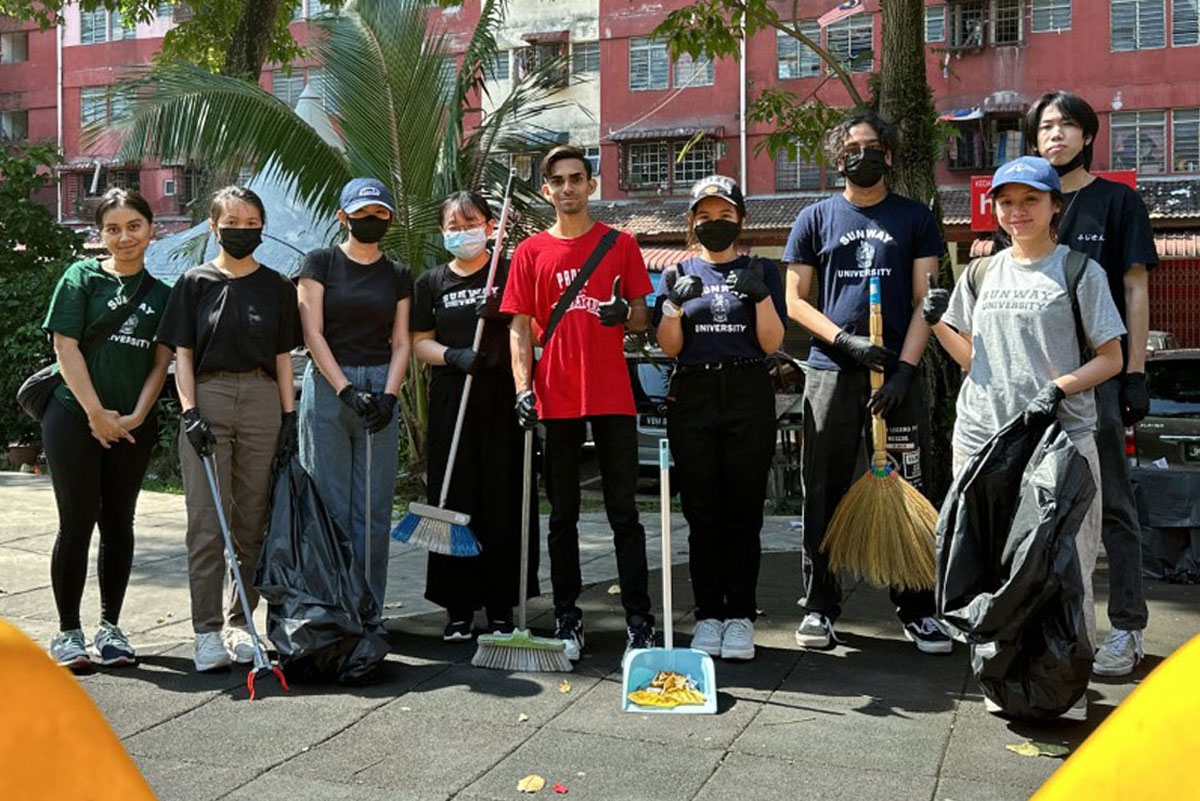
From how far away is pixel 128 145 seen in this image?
394 inches

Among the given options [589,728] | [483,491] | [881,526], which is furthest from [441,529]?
[881,526]

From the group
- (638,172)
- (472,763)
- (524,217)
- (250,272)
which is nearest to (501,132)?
(524,217)

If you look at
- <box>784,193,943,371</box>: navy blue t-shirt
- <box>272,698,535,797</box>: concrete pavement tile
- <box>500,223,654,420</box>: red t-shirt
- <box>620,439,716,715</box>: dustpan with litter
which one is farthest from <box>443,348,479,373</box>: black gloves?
<box>272,698,535,797</box>: concrete pavement tile

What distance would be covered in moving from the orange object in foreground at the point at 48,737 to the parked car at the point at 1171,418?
7.79 metres

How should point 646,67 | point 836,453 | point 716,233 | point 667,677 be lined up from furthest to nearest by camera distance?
point 646,67 < point 836,453 < point 716,233 < point 667,677

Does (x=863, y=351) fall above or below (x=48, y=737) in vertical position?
above

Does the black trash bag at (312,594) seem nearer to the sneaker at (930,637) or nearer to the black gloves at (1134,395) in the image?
the sneaker at (930,637)

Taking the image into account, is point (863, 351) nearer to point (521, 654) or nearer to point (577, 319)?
point (577, 319)

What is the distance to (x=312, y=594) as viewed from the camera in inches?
193

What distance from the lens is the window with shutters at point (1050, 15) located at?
29531mm

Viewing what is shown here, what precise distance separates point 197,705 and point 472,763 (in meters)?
1.23

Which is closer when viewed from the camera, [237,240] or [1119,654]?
[1119,654]

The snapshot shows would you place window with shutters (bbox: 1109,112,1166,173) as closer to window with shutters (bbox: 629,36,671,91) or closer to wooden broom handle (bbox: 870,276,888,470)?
window with shutters (bbox: 629,36,671,91)

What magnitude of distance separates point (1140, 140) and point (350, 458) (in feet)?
92.2
